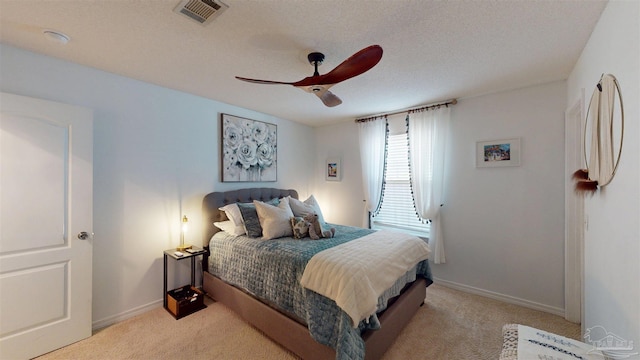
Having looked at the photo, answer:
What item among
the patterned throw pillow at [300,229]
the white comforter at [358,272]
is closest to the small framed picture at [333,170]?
the patterned throw pillow at [300,229]

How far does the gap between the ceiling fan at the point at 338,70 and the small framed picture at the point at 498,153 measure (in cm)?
203

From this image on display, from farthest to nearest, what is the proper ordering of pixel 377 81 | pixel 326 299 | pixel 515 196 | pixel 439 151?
pixel 439 151, pixel 515 196, pixel 377 81, pixel 326 299

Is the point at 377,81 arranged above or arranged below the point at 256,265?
above

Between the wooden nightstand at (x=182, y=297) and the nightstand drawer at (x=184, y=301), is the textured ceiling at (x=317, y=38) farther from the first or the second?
the nightstand drawer at (x=184, y=301)

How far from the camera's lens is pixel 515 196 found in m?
2.77

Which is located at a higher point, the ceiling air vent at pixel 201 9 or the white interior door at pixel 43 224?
the ceiling air vent at pixel 201 9

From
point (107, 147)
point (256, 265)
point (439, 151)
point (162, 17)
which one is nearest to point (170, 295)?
point (256, 265)

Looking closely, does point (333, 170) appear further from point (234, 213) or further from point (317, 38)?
point (317, 38)

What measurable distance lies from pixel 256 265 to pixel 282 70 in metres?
1.86

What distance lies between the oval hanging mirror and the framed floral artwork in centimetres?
347

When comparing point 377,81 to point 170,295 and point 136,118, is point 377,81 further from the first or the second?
point 170,295

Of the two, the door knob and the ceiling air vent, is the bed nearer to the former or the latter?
the door knob

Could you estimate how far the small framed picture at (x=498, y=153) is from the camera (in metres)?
2.76

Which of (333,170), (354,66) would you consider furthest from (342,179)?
(354,66)
